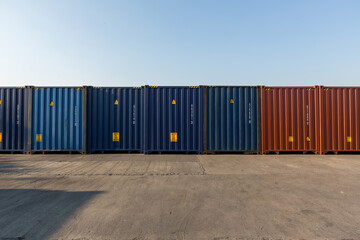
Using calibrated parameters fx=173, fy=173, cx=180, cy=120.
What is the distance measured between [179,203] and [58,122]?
9776 millimetres

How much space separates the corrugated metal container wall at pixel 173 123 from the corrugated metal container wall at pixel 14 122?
735cm

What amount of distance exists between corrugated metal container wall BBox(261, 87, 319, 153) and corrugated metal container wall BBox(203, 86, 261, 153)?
51cm

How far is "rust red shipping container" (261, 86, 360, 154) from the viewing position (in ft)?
33.4

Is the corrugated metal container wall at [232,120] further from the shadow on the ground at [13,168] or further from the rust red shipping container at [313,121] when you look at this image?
the shadow on the ground at [13,168]

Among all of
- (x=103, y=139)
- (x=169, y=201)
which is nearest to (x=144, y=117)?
(x=103, y=139)

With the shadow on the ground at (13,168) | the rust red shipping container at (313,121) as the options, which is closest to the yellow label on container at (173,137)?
the rust red shipping container at (313,121)

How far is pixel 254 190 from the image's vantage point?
194 inches

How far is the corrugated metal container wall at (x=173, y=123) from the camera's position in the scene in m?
10.3

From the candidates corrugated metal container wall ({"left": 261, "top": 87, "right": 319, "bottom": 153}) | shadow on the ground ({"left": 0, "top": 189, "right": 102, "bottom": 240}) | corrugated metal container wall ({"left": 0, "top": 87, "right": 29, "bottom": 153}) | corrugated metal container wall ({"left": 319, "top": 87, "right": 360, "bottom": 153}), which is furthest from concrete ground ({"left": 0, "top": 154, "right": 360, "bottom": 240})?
corrugated metal container wall ({"left": 0, "top": 87, "right": 29, "bottom": 153})

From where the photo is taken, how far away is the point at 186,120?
10.4 m

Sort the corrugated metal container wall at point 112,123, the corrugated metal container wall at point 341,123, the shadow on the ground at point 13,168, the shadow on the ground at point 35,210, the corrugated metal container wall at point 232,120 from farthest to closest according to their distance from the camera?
the corrugated metal container wall at point 112,123 → the corrugated metal container wall at point 232,120 → the corrugated metal container wall at point 341,123 → the shadow on the ground at point 13,168 → the shadow on the ground at point 35,210

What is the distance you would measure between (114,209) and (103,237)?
93 cm

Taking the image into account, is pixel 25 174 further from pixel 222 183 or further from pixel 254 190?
pixel 254 190

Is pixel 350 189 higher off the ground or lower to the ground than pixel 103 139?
lower
